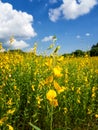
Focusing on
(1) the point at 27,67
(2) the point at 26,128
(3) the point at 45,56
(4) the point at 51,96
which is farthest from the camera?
(3) the point at 45,56

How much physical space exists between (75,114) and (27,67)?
1494mm

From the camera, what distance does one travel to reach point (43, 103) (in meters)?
4.50

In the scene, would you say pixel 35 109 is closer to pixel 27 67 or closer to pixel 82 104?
pixel 82 104

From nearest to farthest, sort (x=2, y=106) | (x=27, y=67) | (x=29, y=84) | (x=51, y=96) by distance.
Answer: (x=51, y=96) < (x=2, y=106) < (x=29, y=84) < (x=27, y=67)

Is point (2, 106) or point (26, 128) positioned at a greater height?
point (2, 106)

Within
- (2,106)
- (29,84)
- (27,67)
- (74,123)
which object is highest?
(27,67)

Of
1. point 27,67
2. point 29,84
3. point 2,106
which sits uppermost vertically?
point 27,67

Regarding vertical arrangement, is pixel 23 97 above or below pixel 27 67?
below

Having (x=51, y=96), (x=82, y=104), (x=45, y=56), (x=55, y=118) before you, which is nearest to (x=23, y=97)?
(x=55, y=118)

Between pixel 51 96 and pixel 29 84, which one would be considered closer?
pixel 51 96

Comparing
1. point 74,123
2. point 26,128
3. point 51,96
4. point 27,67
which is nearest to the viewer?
point 51,96

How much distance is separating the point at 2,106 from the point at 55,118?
3.45 ft

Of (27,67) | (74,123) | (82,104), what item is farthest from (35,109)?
(27,67)

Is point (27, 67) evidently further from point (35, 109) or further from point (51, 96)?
point (51, 96)
